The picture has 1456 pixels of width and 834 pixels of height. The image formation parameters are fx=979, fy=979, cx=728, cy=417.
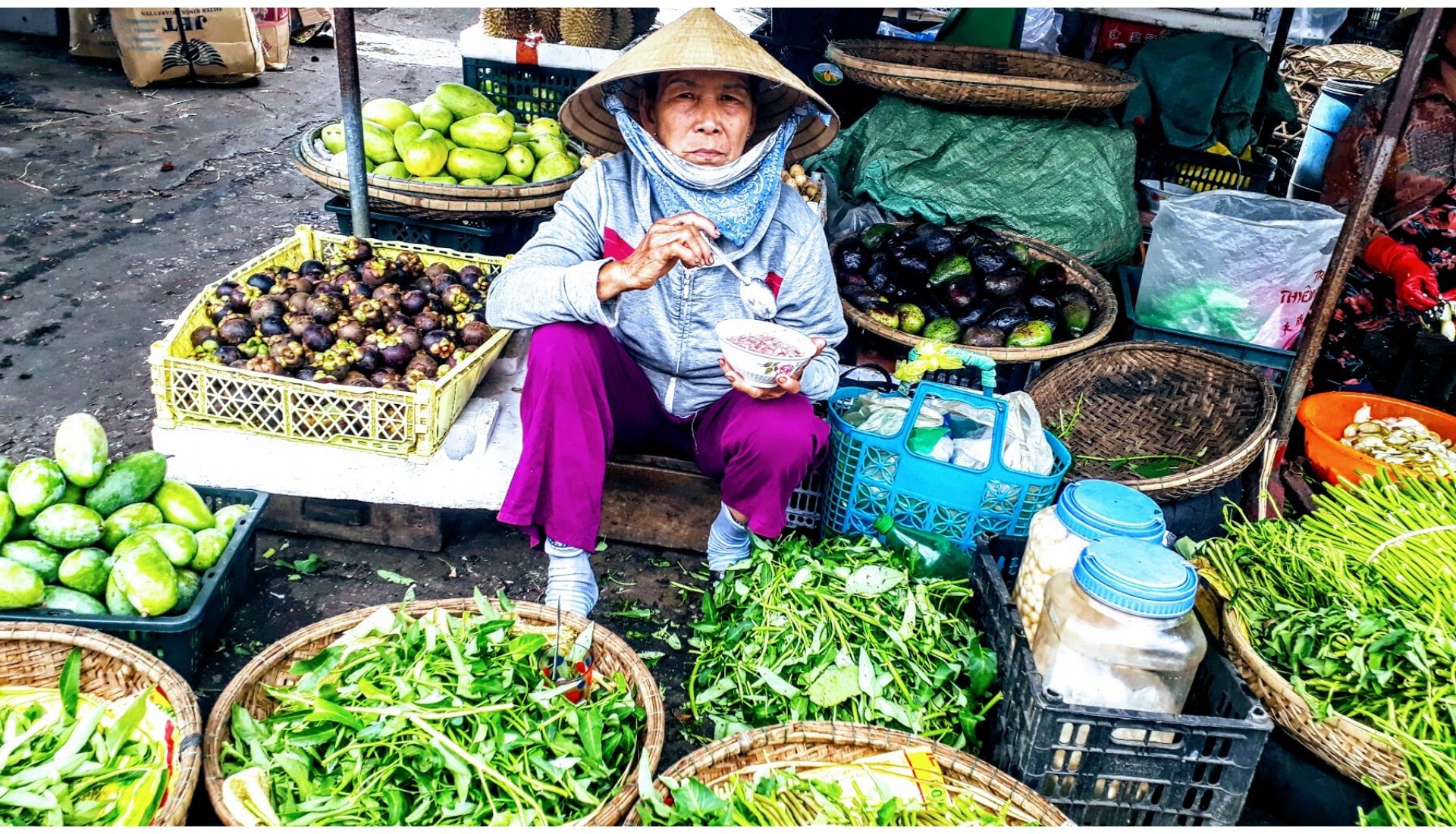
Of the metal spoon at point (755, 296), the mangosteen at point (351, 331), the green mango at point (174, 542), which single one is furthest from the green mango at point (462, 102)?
the green mango at point (174, 542)

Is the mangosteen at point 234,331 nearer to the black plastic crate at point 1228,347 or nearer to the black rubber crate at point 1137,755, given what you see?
the black rubber crate at point 1137,755

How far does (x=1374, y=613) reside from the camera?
2111mm

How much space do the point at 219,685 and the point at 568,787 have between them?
1195 mm

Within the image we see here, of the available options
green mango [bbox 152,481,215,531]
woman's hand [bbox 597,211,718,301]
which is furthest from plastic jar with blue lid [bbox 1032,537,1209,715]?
green mango [bbox 152,481,215,531]

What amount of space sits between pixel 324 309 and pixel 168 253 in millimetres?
2296

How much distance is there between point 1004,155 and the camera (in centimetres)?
435

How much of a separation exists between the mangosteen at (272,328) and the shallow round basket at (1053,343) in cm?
194

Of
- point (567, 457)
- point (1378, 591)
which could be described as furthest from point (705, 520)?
point (1378, 591)

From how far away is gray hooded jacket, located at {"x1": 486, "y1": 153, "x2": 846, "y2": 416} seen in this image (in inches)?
102

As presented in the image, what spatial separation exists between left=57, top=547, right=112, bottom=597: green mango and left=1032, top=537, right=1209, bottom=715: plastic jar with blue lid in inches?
81.5

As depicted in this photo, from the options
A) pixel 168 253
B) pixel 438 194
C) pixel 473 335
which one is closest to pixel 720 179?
pixel 473 335

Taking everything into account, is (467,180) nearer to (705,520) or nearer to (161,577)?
(705,520)

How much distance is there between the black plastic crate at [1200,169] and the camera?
5062 mm

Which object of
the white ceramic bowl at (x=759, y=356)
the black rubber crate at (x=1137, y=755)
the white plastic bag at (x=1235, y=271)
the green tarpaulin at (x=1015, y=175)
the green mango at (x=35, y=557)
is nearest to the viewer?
the black rubber crate at (x=1137, y=755)
